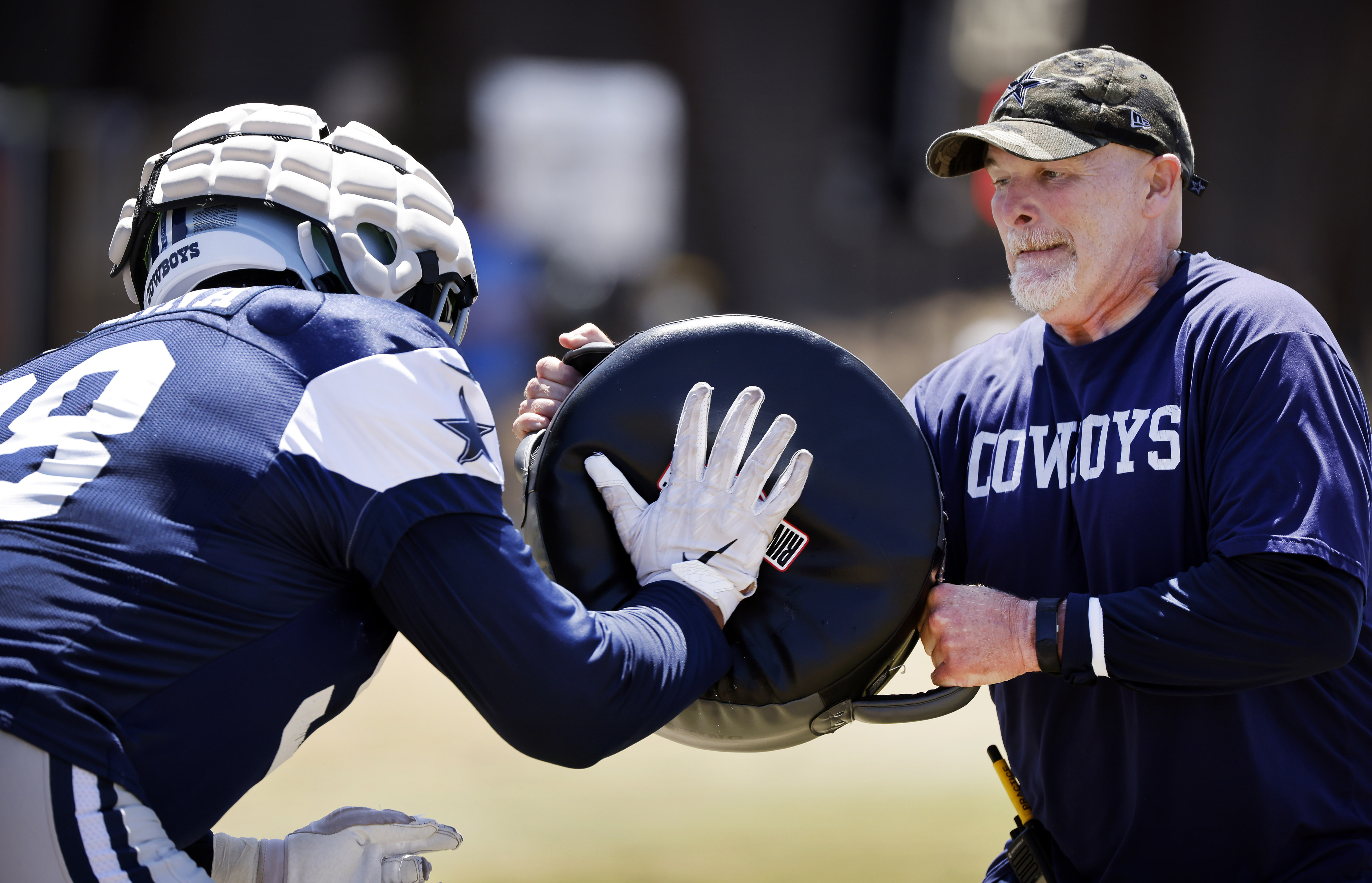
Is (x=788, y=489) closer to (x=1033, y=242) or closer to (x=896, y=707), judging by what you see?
(x=896, y=707)

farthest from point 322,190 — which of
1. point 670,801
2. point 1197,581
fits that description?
point 670,801

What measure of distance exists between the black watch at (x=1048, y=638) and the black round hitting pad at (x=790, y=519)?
0.19 m

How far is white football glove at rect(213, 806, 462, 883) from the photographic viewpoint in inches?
73.4

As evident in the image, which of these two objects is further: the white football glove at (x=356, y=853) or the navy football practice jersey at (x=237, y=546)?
the white football glove at (x=356, y=853)

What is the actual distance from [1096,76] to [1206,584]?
37.9 inches

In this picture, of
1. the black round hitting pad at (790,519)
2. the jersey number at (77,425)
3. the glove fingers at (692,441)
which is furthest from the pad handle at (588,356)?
the jersey number at (77,425)

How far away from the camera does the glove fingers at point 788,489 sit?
1908 mm

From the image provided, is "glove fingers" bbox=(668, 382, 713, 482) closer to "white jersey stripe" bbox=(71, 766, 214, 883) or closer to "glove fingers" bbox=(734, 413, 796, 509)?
"glove fingers" bbox=(734, 413, 796, 509)

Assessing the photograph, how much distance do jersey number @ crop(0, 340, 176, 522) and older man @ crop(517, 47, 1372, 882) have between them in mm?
857

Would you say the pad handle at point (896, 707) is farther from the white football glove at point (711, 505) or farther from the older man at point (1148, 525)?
A: the white football glove at point (711, 505)

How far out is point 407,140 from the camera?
29.9 feet

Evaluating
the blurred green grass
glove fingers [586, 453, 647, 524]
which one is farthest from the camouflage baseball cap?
the blurred green grass

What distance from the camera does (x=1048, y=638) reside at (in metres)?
1.92

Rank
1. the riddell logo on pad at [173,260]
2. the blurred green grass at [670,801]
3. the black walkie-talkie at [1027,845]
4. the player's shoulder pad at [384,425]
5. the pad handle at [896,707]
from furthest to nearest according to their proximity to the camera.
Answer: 1. the blurred green grass at [670,801]
2. the black walkie-talkie at [1027,845]
3. the pad handle at [896,707]
4. the riddell logo on pad at [173,260]
5. the player's shoulder pad at [384,425]
